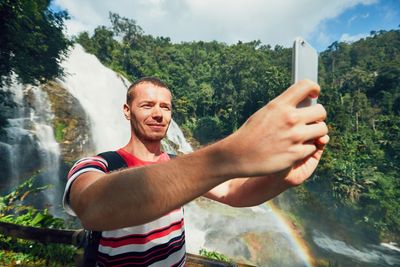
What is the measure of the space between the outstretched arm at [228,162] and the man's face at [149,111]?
96 centimetres

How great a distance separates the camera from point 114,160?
1.44 m

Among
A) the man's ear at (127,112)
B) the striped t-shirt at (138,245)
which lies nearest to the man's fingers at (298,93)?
the striped t-shirt at (138,245)

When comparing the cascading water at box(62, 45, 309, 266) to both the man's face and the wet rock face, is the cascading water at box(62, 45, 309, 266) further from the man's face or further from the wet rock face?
the man's face

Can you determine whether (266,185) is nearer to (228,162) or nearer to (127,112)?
(228,162)

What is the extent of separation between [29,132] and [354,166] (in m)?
27.0

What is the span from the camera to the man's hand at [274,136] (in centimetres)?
69

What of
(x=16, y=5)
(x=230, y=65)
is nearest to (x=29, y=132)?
(x=16, y=5)

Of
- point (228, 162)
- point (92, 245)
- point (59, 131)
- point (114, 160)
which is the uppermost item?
point (228, 162)

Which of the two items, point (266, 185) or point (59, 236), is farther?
point (59, 236)

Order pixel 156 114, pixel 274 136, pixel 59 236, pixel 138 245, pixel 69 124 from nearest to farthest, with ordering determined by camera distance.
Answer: pixel 274 136, pixel 138 245, pixel 156 114, pixel 59 236, pixel 69 124

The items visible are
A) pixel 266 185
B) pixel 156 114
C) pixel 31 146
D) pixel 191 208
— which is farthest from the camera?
pixel 191 208

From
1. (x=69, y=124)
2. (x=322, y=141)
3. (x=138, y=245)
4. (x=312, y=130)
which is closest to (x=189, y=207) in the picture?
(x=69, y=124)

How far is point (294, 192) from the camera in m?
25.4

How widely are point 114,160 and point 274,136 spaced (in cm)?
100
